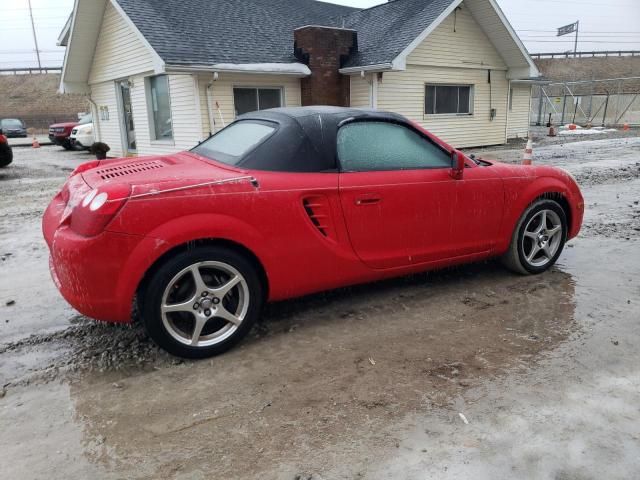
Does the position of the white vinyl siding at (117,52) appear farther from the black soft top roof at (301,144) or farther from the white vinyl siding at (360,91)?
the black soft top roof at (301,144)

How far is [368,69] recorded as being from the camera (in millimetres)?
14312

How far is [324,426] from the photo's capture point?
2.53m

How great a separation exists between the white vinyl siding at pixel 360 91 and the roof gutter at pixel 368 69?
1.22 ft

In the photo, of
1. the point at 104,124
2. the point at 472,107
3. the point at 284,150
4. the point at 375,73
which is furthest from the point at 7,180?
the point at 472,107

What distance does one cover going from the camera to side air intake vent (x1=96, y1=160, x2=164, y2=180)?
340 cm

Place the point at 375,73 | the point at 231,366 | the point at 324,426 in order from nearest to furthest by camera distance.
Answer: the point at 324,426 → the point at 231,366 → the point at 375,73

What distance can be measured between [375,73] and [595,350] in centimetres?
1254

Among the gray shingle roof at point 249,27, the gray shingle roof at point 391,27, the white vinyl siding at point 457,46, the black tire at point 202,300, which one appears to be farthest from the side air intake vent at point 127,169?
the white vinyl siding at point 457,46

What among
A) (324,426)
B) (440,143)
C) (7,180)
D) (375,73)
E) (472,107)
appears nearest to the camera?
(324,426)

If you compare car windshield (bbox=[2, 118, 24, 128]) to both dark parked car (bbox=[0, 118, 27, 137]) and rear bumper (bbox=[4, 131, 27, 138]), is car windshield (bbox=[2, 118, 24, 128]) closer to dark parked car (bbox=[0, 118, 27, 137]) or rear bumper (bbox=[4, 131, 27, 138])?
dark parked car (bbox=[0, 118, 27, 137])

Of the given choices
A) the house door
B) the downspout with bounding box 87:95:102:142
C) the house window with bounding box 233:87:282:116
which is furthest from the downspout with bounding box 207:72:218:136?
the downspout with bounding box 87:95:102:142

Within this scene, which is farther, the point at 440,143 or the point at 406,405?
the point at 440,143

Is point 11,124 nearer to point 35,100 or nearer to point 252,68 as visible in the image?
point 35,100

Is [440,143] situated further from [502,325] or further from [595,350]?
[595,350]
